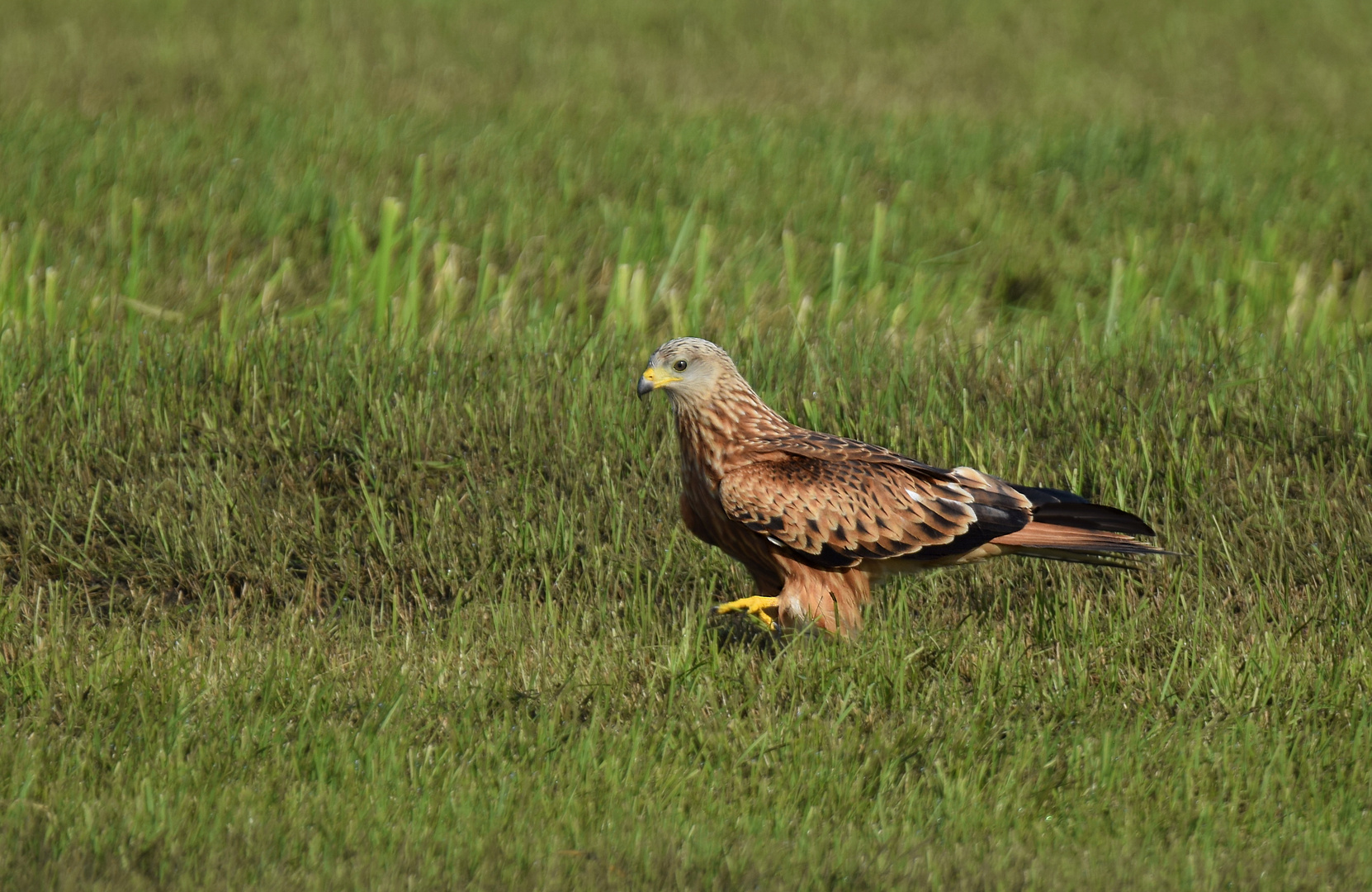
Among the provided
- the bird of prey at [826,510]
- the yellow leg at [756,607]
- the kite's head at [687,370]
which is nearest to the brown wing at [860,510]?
the bird of prey at [826,510]

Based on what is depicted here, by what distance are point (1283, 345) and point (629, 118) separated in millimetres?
4630

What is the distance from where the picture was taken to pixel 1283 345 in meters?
6.21

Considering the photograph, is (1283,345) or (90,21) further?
(90,21)

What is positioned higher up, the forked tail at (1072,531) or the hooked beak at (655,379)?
the hooked beak at (655,379)

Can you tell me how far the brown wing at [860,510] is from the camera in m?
4.09

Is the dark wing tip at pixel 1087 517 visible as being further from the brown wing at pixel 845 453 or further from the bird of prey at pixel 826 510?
the brown wing at pixel 845 453

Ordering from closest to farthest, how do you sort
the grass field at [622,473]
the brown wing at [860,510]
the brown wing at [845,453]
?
the grass field at [622,473] < the brown wing at [860,510] < the brown wing at [845,453]

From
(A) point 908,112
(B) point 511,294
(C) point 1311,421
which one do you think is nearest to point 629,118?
(A) point 908,112

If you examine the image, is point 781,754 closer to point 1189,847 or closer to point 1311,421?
point 1189,847

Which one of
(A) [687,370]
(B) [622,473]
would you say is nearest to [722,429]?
(A) [687,370]

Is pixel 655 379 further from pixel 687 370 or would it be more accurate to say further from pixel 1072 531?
pixel 1072 531

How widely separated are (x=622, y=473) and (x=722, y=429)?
108 cm

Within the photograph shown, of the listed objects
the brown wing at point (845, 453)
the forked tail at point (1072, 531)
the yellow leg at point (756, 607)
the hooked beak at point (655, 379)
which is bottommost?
the yellow leg at point (756, 607)

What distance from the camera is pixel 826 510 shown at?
409 centimetres
